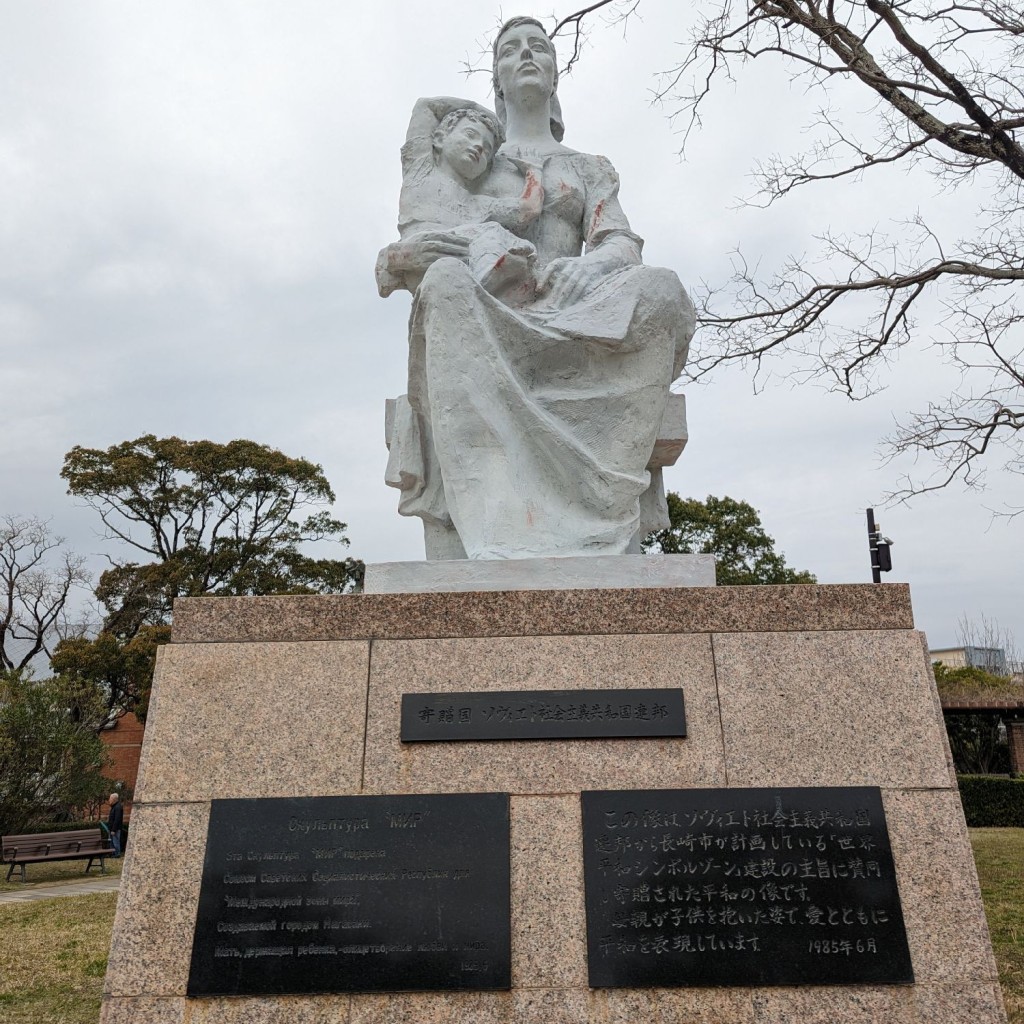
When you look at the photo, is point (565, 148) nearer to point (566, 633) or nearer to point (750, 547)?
point (566, 633)

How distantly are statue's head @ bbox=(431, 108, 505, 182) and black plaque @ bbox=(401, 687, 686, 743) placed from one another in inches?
110

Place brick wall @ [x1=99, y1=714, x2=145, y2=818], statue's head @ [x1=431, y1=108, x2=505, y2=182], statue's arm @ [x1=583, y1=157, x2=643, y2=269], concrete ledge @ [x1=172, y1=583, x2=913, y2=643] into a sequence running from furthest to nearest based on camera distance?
brick wall @ [x1=99, y1=714, x2=145, y2=818]
statue's head @ [x1=431, y1=108, x2=505, y2=182]
statue's arm @ [x1=583, y1=157, x2=643, y2=269]
concrete ledge @ [x1=172, y1=583, x2=913, y2=643]

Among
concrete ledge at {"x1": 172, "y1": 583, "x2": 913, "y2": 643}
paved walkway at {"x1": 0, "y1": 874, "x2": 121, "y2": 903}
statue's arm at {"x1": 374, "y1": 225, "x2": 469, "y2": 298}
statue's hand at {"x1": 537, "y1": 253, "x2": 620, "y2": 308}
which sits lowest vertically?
paved walkway at {"x1": 0, "y1": 874, "x2": 121, "y2": 903}

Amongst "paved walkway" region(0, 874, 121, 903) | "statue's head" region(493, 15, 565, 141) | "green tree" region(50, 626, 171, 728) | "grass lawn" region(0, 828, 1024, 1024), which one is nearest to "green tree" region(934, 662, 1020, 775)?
"grass lawn" region(0, 828, 1024, 1024)

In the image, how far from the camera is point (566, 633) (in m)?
3.25

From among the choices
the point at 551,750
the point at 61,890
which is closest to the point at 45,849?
the point at 61,890

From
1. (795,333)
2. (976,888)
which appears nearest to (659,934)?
(976,888)

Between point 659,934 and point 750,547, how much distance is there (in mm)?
19533

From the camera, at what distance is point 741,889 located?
282 cm

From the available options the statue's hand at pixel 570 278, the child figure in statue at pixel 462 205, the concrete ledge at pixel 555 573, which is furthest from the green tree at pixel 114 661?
the concrete ledge at pixel 555 573

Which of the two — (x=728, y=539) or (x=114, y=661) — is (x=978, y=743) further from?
(x=114, y=661)

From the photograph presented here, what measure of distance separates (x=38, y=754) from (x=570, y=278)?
1241cm

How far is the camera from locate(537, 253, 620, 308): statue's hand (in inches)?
165

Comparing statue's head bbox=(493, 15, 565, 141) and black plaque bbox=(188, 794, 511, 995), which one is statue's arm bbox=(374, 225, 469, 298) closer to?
statue's head bbox=(493, 15, 565, 141)
